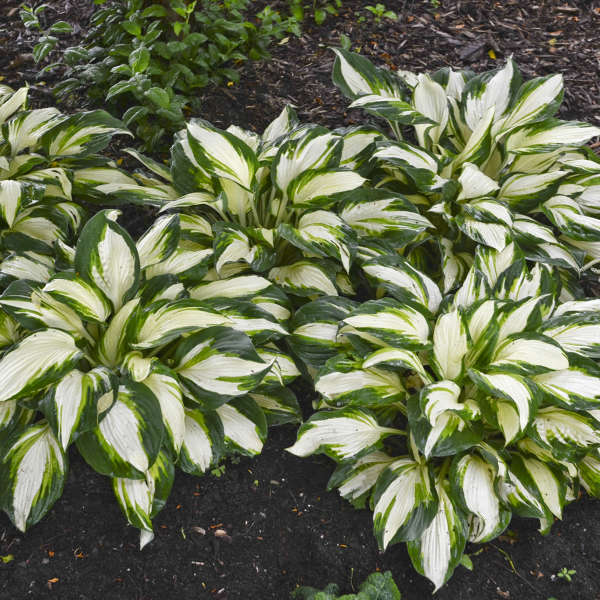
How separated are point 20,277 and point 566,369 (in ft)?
5.86

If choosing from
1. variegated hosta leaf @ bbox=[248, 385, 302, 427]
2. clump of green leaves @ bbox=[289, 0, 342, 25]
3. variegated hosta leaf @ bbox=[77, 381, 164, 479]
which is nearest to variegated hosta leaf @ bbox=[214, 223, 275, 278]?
variegated hosta leaf @ bbox=[248, 385, 302, 427]

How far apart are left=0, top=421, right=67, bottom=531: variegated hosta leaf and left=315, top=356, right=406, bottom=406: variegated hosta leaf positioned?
81 cm

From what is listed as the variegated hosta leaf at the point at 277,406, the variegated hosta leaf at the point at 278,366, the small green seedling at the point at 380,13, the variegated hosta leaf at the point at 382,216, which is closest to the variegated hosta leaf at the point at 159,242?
the variegated hosta leaf at the point at 278,366

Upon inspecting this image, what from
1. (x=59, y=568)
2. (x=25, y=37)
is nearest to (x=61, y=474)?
(x=59, y=568)

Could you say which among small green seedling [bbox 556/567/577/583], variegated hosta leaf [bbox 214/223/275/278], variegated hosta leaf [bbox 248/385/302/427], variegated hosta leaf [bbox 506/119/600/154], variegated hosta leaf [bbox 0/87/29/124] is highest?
variegated hosta leaf [bbox 0/87/29/124]

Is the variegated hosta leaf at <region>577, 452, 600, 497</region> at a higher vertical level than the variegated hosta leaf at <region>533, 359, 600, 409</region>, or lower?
lower

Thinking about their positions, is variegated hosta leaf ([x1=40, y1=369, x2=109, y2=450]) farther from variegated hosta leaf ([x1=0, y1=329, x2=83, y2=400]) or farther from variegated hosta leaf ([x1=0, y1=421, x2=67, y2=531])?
variegated hosta leaf ([x1=0, y1=421, x2=67, y2=531])

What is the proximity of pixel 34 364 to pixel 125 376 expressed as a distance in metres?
0.26

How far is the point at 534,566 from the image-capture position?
6.47 feet

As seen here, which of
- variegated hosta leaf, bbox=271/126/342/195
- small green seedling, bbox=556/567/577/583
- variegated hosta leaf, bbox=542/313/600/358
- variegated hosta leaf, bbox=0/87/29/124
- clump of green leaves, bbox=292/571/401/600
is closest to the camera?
clump of green leaves, bbox=292/571/401/600

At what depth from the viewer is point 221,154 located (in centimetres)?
221

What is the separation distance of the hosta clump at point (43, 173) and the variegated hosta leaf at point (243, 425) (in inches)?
30.2

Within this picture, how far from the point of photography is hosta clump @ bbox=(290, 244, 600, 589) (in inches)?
72.3

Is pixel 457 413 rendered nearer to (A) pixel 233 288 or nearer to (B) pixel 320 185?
(A) pixel 233 288
